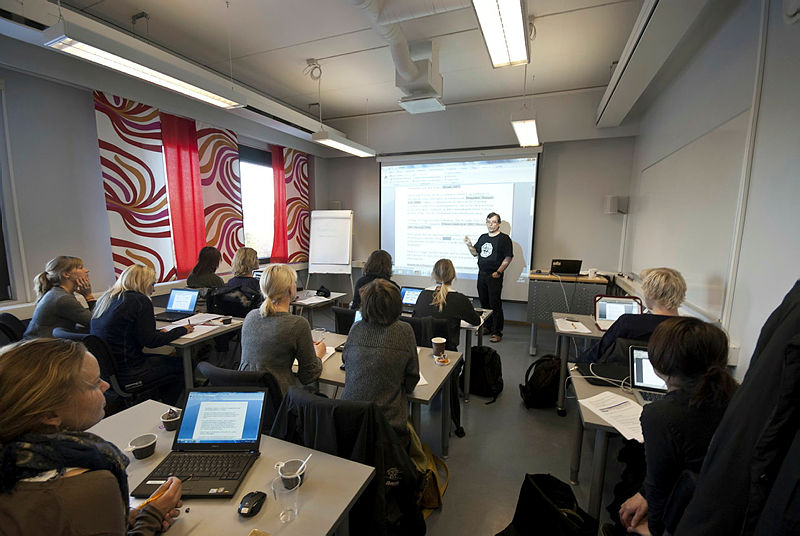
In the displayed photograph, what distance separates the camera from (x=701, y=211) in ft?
8.32

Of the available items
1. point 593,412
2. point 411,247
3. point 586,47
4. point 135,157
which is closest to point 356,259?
point 411,247

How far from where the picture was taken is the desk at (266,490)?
1007 millimetres

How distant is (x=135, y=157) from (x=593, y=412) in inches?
188

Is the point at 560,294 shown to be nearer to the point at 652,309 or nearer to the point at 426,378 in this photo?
the point at 652,309

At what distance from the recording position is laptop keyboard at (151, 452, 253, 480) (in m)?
1.19

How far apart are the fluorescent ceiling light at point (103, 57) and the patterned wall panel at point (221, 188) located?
1696 millimetres

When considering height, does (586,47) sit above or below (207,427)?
above

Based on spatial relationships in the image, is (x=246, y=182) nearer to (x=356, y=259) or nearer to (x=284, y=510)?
(x=356, y=259)

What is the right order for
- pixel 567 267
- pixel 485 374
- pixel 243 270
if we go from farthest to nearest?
pixel 567 267, pixel 243 270, pixel 485 374

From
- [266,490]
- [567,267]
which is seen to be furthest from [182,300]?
[567,267]

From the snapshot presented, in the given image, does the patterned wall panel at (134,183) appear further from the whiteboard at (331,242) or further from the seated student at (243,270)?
the whiteboard at (331,242)

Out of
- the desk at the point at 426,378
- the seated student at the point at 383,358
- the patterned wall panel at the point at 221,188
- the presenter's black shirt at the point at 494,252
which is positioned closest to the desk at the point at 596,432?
the desk at the point at 426,378

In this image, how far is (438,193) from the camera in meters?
5.72

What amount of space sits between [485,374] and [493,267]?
2.06 meters
